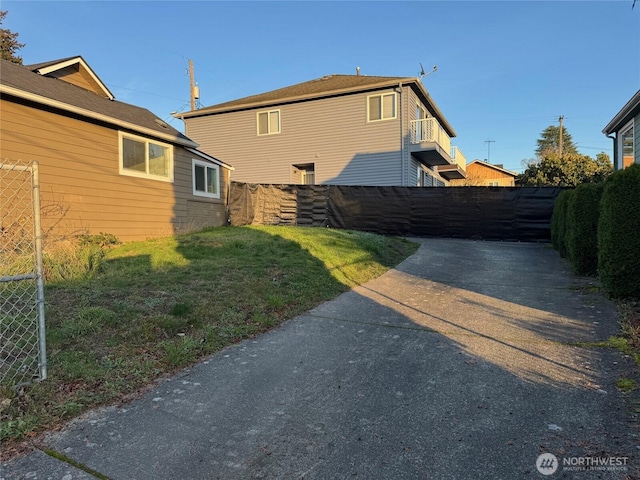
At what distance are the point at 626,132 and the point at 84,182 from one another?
15.1 m

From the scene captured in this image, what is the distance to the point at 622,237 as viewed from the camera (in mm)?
5098

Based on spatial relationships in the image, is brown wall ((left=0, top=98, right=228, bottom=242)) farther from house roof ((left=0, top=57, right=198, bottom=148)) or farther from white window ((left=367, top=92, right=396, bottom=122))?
white window ((left=367, top=92, right=396, bottom=122))

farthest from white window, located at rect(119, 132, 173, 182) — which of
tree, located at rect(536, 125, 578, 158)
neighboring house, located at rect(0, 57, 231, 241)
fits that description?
tree, located at rect(536, 125, 578, 158)

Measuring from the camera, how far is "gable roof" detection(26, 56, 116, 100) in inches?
415

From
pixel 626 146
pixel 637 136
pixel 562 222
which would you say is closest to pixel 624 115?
pixel 637 136

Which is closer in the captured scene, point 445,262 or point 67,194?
point 67,194

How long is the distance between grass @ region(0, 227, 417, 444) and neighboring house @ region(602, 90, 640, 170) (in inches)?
297

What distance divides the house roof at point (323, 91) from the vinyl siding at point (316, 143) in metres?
0.35

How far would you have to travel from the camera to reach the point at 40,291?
304 centimetres

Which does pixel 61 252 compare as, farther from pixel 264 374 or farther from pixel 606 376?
pixel 606 376

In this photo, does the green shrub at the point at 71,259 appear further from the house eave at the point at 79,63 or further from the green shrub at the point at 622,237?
the green shrub at the point at 622,237

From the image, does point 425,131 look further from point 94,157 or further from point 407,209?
point 94,157

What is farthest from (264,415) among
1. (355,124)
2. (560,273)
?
(355,124)

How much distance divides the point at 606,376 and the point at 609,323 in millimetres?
1610
